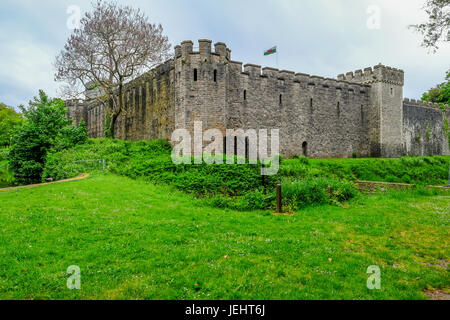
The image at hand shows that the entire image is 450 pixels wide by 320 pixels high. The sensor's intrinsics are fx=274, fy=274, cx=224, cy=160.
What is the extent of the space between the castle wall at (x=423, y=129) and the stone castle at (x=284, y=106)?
0.38 feet

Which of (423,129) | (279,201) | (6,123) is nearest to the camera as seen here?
(279,201)

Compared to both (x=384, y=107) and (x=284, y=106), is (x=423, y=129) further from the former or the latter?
(x=284, y=106)

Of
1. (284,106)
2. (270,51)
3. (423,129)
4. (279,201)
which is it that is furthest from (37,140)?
(423,129)

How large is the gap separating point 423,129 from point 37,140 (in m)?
40.0

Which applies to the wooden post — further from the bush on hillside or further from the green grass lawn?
the green grass lawn

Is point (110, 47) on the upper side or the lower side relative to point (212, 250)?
upper

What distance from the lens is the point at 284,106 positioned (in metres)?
22.8

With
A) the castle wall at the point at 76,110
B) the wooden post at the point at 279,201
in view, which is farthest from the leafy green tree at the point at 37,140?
the wooden post at the point at 279,201

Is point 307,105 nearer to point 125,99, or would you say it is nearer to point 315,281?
point 125,99

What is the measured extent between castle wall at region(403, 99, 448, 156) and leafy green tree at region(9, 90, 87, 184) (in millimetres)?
33493

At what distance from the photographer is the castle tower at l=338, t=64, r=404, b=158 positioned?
27.3m

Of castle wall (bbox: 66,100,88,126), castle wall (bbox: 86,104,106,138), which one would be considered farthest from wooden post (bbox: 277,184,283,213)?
castle wall (bbox: 66,100,88,126)
